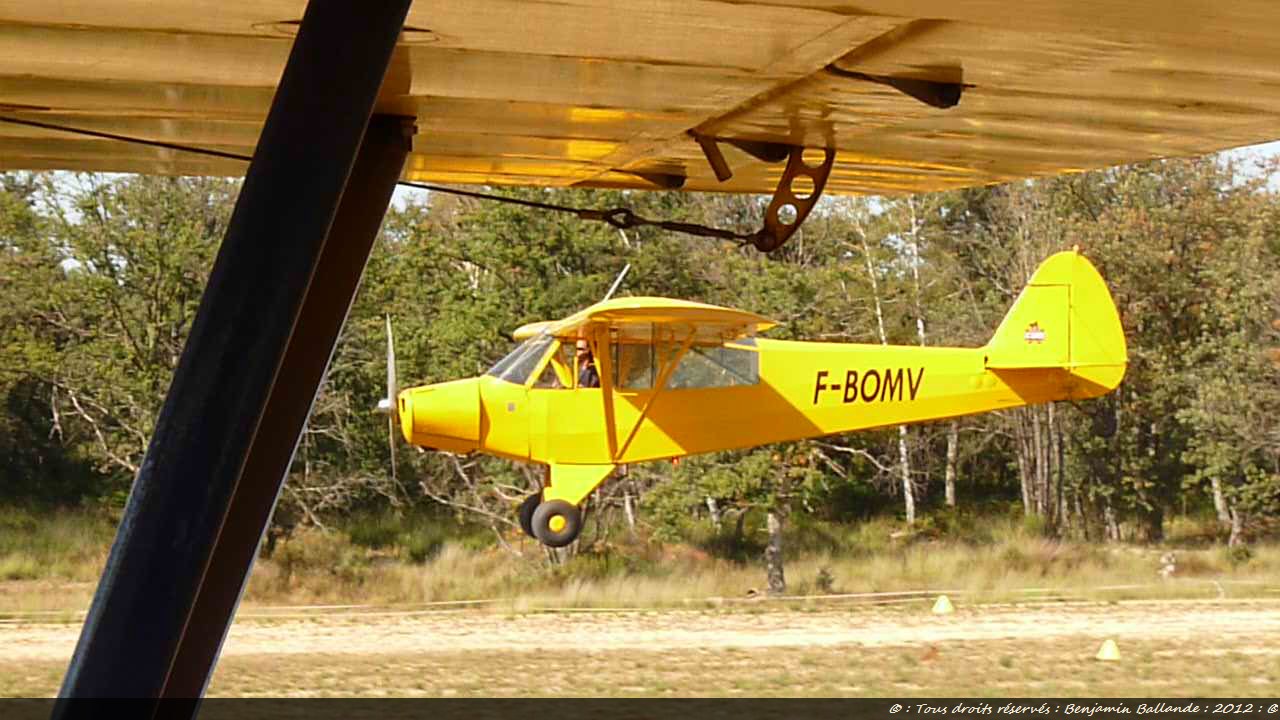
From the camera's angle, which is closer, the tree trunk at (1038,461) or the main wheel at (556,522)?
the main wheel at (556,522)

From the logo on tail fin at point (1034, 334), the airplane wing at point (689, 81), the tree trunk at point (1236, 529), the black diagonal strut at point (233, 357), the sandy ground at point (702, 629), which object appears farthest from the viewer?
the tree trunk at point (1236, 529)

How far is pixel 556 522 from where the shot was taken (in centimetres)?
1402

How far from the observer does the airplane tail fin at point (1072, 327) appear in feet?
51.3

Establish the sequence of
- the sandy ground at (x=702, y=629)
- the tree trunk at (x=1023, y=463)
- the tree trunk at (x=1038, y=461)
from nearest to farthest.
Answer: the sandy ground at (x=702, y=629) → the tree trunk at (x=1038, y=461) → the tree trunk at (x=1023, y=463)

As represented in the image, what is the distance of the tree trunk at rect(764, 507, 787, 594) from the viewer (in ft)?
61.0

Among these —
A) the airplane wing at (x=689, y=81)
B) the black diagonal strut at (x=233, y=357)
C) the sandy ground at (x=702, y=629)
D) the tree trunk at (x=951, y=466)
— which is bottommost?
the sandy ground at (x=702, y=629)

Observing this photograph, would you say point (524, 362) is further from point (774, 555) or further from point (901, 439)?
point (901, 439)

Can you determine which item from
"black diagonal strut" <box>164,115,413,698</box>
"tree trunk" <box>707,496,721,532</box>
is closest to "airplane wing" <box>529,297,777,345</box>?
"tree trunk" <box>707,496,721,532</box>

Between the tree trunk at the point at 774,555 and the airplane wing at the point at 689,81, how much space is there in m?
16.7

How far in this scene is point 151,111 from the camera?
5.13ft

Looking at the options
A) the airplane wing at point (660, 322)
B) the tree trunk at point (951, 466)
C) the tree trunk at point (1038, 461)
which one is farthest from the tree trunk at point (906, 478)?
the airplane wing at point (660, 322)

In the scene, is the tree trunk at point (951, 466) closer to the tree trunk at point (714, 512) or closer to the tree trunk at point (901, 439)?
the tree trunk at point (901, 439)

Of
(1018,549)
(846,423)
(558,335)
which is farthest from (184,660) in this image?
(1018,549)

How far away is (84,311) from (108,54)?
2009 centimetres
